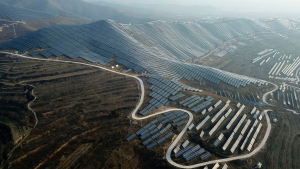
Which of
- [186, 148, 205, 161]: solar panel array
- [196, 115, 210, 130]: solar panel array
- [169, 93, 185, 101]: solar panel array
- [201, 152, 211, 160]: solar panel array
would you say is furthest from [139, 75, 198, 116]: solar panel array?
[201, 152, 211, 160]: solar panel array

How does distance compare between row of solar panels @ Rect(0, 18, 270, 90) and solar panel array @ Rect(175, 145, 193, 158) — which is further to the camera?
row of solar panels @ Rect(0, 18, 270, 90)

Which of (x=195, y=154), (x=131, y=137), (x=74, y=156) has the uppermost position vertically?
(x=195, y=154)

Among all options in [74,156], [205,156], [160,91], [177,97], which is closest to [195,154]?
[205,156]

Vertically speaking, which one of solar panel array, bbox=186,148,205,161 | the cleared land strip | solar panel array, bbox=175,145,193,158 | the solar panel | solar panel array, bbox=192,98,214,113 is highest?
solar panel array, bbox=192,98,214,113

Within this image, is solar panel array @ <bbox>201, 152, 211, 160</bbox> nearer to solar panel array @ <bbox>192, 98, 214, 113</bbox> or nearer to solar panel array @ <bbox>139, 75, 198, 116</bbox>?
solar panel array @ <bbox>192, 98, 214, 113</bbox>

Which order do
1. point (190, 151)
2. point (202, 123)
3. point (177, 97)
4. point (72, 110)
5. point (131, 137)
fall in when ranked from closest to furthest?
point (190, 151), point (131, 137), point (202, 123), point (72, 110), point (177, 97)

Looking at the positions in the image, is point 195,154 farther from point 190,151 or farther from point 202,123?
point 202,123

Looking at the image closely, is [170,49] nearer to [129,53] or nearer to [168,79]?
[129,53]

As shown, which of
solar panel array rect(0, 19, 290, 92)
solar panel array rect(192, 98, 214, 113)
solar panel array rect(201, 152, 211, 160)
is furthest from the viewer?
solar panel array rect(0, 19, 290, 92)

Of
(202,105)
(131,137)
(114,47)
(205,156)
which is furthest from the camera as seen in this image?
(114,47)
